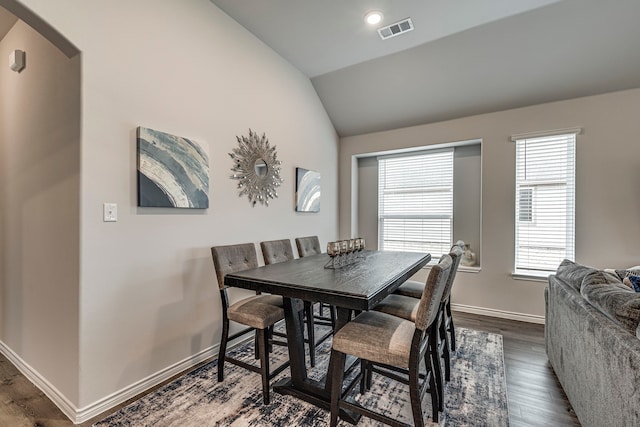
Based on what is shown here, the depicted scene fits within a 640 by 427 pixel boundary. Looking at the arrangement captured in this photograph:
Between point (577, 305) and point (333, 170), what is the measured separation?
3494mm

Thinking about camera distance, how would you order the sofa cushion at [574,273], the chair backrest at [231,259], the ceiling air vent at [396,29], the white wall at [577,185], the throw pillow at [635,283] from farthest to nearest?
the white wall at [577,185] < the ceiling air vent at [396,29] < the chair backrest at [231,259] < the sofa cushion at [574,273] < the throw pillow at [635,283]

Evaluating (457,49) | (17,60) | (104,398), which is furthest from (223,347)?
(457,49)

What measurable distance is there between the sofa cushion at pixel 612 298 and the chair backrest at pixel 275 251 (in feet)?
7.52

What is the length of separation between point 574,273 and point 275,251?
238 cm

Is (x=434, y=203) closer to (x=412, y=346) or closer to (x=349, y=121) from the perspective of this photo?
(x=349, y=121)

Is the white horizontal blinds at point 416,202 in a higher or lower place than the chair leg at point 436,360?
higher

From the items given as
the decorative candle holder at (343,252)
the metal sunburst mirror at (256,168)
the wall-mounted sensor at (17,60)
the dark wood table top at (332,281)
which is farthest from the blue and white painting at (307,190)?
the wall-mounted sensor at (17,60)

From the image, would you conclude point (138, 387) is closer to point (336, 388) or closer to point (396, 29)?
point (336, 388)

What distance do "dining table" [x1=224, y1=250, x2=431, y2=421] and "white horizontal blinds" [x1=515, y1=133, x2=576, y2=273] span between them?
2.22 meters

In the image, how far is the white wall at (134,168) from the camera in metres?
1.89

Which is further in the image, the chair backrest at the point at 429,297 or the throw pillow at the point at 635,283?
the throw pillow at the point at 635,283

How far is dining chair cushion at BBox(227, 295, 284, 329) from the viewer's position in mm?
2035

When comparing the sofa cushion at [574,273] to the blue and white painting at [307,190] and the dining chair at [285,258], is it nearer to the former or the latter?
the dining chair at [285,258]

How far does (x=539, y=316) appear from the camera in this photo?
354 cm
